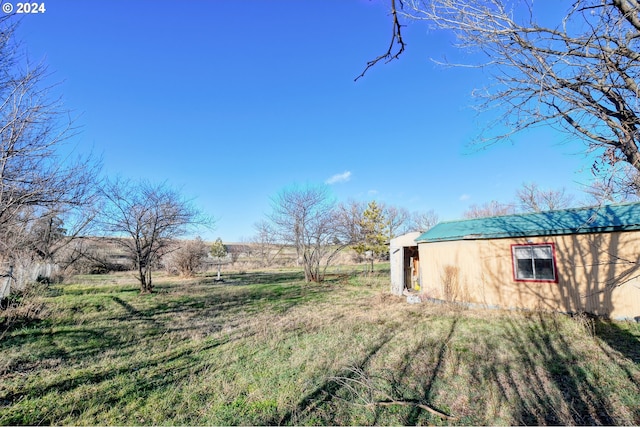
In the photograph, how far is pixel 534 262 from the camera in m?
8.69

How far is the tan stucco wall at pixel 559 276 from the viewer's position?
24.3 ft

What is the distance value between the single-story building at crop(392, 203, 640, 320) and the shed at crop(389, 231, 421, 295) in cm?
145

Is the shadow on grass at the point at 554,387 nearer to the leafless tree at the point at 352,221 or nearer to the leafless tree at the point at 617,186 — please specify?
the leafless tree at the point at 617,186

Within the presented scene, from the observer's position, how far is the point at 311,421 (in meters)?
3.25

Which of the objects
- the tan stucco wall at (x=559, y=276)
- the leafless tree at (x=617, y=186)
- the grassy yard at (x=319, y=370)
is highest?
the leafless tree at (x=617, y=186)

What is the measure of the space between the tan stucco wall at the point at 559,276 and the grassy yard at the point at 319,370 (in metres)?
0.70

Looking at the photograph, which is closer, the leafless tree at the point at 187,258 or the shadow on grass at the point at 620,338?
the shadow on grass at the point at 620,338

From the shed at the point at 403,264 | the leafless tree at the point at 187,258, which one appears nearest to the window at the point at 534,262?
the shed at the point at 403,264

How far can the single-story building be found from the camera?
7.46 metres

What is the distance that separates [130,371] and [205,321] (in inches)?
139

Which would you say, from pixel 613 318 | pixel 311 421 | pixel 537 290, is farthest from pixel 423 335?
pixel 613 318

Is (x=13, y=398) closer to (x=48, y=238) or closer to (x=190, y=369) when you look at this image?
(x=190, y=369)

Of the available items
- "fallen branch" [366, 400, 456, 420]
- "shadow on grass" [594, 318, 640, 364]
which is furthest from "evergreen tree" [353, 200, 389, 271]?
"fallen branch" [366, 400, 456, 420]

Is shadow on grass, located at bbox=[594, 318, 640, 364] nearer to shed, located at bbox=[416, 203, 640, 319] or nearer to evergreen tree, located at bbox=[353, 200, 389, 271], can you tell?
shed, located at bbox=[416, 203, 640, 319]
